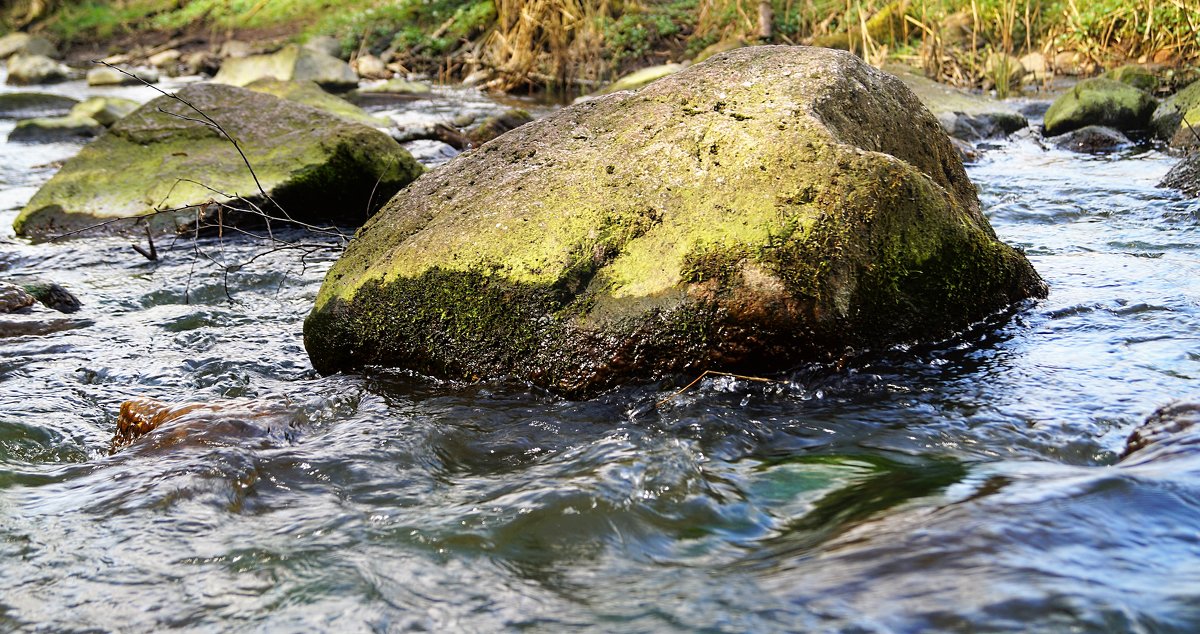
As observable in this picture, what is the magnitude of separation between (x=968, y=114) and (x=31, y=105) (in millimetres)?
12781

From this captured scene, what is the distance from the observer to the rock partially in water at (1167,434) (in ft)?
8.00

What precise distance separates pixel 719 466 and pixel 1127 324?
6.41 ft

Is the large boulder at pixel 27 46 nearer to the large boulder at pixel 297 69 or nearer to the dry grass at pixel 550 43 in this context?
the large boulder at pixel 297 69

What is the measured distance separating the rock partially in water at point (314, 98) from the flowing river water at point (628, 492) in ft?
20.1

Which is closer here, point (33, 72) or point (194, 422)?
point (194, 422)

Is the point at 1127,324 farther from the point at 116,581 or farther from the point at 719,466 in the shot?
the point at 116,581

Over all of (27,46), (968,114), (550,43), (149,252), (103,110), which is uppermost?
(550,43)

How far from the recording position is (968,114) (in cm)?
946

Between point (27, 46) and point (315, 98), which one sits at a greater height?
point (27, 46)

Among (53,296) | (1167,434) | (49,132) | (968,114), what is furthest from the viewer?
(49,132)

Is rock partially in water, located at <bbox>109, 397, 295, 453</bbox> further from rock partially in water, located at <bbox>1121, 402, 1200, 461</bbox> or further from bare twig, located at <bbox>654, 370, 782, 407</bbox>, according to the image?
rock partially in water, located at <bbox>1121, 402, 1200, 461</bbox>

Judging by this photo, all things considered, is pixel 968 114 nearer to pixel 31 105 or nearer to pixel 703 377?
pixel 703 377

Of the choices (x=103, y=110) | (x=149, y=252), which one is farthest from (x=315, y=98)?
(x=149, y=252)

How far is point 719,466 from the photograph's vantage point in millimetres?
2695
